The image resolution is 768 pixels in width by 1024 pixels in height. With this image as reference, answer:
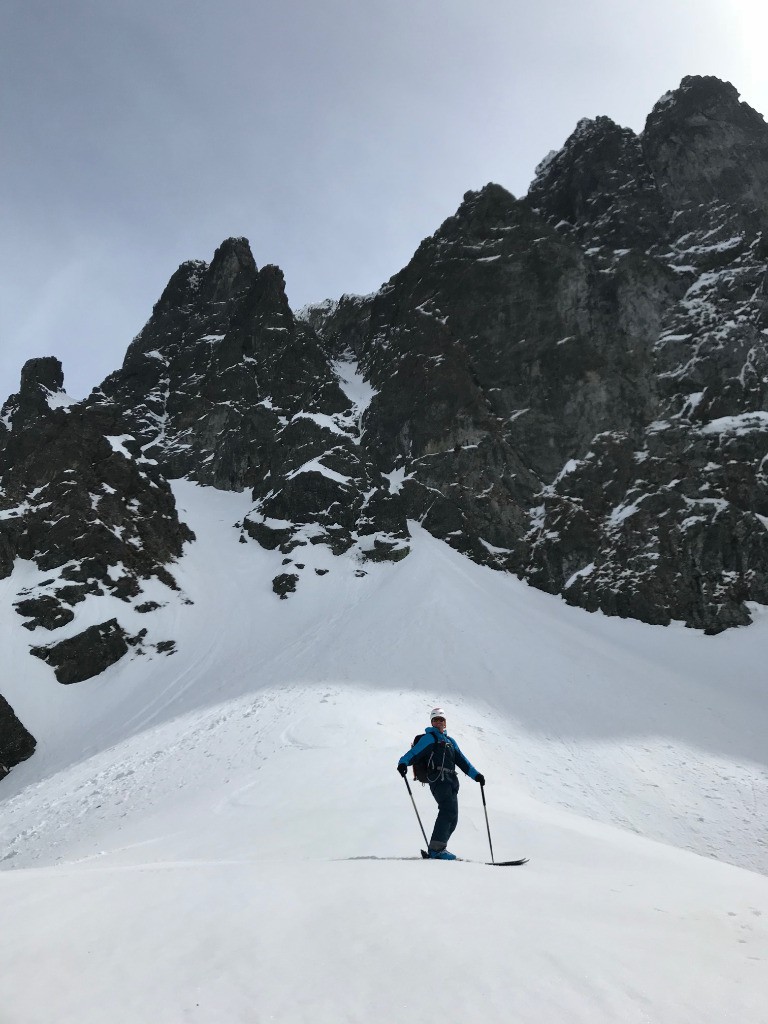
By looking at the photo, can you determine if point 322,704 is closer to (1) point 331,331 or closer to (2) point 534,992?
(2) point 534,992

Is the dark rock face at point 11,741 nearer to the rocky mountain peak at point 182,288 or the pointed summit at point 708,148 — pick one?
the pointed summit at point 708,148

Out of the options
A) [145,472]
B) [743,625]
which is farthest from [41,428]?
[743,625]

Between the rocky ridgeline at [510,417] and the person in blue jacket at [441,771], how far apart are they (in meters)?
33.8

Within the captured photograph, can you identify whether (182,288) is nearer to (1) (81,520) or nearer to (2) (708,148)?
(1) (81,520)

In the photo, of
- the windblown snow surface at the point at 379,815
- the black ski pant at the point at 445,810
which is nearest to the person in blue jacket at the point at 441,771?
the black ski pant at the point at 445,810

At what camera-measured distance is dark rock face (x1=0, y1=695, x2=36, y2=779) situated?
32.1m

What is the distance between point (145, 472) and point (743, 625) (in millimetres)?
55192

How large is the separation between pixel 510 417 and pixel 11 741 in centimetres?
5286

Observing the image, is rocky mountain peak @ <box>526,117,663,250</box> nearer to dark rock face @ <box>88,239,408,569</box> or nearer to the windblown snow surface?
dark rock face @ <box>88,239,408,569</box>

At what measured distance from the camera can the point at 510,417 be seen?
2554 inches

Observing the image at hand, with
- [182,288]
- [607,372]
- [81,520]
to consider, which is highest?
[182,288]

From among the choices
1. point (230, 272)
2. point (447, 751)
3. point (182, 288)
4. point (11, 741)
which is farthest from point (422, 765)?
point (182, 288)

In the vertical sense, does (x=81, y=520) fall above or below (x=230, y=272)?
below

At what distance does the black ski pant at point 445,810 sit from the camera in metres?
7.72
